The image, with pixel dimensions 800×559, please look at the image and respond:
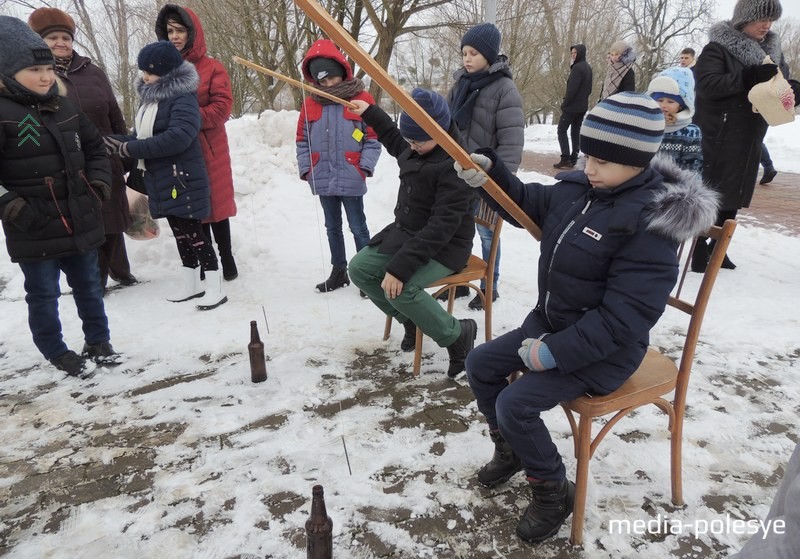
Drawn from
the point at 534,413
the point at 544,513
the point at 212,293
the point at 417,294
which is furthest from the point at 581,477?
the point at 212,293

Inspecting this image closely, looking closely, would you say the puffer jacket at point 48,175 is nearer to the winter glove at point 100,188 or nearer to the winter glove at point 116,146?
the winter glove at point 100,188

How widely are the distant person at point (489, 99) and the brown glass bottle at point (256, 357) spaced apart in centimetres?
183

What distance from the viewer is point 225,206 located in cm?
455

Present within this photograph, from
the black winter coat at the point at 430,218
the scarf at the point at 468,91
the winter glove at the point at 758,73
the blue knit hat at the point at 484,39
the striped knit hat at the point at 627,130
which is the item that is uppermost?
the blue knit hat at the point at 484,39

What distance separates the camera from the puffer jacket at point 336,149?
14.2ft

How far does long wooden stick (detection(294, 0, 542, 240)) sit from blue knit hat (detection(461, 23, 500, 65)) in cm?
208

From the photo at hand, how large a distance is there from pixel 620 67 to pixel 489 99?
5633mm

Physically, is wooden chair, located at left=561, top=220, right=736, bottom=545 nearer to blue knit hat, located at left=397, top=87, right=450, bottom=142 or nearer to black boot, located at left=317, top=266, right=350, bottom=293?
blue knit hat, located at left=397, top=87, right=450, bottom=142

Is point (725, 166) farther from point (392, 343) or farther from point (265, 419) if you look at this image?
point (265, 419)

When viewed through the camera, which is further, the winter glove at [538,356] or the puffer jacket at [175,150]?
the puffer jacket at [175,150]

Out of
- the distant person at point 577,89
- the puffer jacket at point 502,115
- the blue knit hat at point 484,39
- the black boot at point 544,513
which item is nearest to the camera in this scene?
the black boot at point 544,513

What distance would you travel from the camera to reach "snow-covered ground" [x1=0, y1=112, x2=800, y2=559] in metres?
2.12

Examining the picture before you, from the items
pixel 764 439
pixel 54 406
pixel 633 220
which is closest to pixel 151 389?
pixel 54 406

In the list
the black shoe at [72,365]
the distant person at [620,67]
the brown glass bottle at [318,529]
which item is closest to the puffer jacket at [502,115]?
the brown glass bottle at [318,529]
